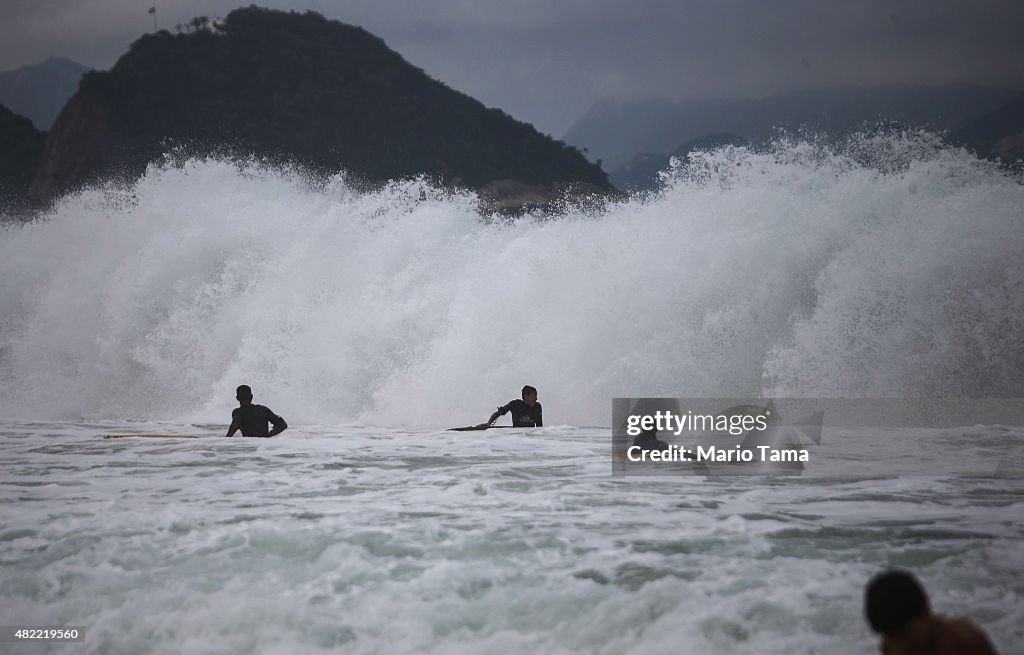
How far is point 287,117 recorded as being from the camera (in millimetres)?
105812

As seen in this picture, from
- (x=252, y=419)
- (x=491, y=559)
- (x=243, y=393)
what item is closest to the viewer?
(x=491, y=559)

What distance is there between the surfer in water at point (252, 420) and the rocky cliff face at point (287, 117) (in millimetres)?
86737

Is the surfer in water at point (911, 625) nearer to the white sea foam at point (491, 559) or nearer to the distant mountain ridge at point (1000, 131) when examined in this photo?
the white sea foam at point (491, 559)

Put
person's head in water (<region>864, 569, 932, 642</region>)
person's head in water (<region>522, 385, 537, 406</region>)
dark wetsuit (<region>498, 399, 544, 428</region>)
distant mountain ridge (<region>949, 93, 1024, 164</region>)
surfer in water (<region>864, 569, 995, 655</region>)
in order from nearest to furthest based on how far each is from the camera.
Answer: surfer in water (<region>864, 569, 995, 655</region>) < person's head in water (<region>864, 569, 932, 642</region>) < person's head in water (<region>522, 385, 537, 406</region>) < dark wetsuit (<region>498, 399, 544, 428</region>) < distant mountain ridge (<region>949, 93, 1024, 164</region>)

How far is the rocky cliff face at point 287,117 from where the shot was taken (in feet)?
308

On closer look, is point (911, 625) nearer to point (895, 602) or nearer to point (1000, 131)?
point (895, 602)

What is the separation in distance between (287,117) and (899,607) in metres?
109

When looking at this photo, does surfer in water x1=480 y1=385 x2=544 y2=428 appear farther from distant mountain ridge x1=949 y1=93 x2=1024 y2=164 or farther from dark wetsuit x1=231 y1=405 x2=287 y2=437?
distant mountain ridge x1=949 y1=93 x2=1024 y2=164

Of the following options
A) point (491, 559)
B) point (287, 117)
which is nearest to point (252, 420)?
point (491, 559)

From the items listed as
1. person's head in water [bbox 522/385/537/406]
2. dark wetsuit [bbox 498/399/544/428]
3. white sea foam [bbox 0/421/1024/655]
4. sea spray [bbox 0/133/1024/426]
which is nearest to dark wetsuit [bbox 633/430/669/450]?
white sea foam [bbox 0/421/1024/655]

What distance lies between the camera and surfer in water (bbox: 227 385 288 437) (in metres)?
12.8

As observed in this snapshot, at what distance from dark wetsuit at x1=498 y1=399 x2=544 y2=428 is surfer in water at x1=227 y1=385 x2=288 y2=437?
126 inches

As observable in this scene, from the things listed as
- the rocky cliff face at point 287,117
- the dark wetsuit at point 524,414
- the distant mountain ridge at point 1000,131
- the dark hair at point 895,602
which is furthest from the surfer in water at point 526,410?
the distant mountain ridge at point 1000,131

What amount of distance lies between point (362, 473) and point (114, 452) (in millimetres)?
3942
